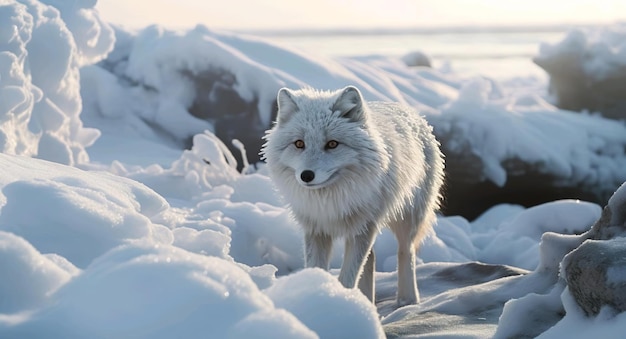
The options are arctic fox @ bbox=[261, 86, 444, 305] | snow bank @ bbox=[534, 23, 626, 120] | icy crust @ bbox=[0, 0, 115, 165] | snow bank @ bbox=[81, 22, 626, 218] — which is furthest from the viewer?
snow bank @ bbox=[534, 23, 626, 120]

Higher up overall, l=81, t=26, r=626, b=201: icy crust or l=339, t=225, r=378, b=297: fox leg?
l=339, t=225, r=378, b=297: fox leg

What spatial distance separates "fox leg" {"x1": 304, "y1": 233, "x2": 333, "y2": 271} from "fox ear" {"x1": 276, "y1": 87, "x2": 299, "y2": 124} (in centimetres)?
66

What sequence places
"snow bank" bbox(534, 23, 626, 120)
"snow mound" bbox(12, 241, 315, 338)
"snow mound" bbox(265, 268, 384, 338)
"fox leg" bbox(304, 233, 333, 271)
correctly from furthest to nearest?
1. "snow bank" bbox(534, 23, 626, 120)
2. "fox leg" bbox(304, 233, 333, 271)
3. "snow mound" bbox(265, 268, 384, 338)
4. "snow mound" bbox(12, 241, 315, 338)

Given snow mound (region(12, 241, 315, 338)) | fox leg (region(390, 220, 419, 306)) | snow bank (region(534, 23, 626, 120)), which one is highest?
snow mound (region(12, 241, 315, 338))

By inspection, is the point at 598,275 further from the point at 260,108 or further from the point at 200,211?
the point at 260,108

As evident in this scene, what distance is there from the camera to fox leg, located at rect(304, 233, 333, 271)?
4.86 metres

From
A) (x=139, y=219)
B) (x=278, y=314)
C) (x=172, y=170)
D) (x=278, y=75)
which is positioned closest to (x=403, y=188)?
(x=139, y=219)

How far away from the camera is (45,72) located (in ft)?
25.2

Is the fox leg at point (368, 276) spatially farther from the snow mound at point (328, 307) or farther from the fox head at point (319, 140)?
the snow mound at point (328, 307)

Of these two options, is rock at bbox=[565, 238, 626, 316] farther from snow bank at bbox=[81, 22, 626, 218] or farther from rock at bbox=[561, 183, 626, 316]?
snow bank at bbox=[81, 22, 626, 218]

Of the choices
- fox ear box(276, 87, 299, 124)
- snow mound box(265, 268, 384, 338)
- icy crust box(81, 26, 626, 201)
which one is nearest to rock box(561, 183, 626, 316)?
snow mound box(265, 268, 384, 338)

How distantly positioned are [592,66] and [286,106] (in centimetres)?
1099

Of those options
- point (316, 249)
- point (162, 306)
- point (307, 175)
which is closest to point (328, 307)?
point (162, 306)

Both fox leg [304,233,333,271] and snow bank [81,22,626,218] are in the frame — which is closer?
fox leg [304,233,333,271]
